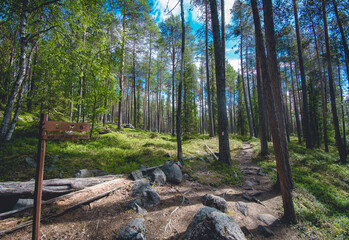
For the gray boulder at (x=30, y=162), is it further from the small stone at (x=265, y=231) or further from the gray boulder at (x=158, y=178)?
the small stone at (x=265, y=231)

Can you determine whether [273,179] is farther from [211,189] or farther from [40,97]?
[40,97]

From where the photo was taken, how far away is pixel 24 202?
9.49 feet

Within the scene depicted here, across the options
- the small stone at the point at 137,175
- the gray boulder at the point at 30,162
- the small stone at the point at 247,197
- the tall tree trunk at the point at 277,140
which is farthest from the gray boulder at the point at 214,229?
the gray boulder at the point at 30,162

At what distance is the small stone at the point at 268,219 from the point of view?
11.0 feet

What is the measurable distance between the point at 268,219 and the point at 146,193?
331 cm

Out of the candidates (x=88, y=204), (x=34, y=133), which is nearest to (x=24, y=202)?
(x=88, y=204)

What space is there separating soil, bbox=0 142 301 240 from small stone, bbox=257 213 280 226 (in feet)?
0.33

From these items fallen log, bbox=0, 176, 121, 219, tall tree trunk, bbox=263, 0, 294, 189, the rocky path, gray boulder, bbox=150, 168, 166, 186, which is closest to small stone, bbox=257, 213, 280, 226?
the rocky path

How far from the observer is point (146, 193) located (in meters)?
3.91

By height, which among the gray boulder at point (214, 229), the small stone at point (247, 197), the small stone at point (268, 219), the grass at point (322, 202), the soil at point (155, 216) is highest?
the gray boulder at point (214, 229)

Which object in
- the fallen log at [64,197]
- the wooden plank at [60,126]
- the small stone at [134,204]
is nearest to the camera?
the wooden plank at [60,126]

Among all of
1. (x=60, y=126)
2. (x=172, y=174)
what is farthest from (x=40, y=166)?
(x=172, y=174)

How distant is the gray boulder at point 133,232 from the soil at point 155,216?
0.18 meters

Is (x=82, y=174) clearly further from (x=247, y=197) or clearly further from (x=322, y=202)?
(x=322, y=202)
